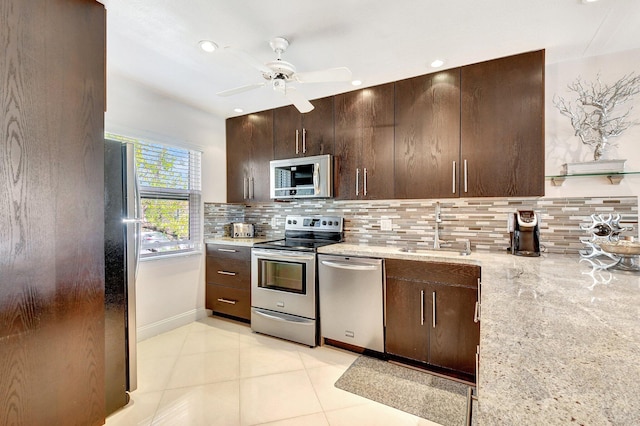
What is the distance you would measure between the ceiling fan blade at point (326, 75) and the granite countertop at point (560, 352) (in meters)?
1.38

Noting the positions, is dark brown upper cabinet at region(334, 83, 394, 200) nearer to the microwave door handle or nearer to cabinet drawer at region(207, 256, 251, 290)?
the microwave door handle

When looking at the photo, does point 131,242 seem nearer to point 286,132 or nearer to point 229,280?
point 229,280

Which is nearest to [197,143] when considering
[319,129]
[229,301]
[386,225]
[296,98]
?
[319,129]

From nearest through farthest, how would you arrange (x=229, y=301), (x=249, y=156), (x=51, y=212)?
(x=51, y=212), (x=229, y=301), (x=249, y=156)

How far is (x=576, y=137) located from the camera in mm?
2092

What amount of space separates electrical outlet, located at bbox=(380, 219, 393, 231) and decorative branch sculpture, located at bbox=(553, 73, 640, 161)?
1574mm

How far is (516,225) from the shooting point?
212 centimetres

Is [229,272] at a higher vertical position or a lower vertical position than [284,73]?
lower

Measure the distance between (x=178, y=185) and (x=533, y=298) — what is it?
3.12m

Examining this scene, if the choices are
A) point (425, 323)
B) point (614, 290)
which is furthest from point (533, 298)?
point (425, 323)

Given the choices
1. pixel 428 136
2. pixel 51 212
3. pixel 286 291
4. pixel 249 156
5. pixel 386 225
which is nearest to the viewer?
pixel 51 212

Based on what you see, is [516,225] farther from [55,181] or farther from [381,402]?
[55,181]

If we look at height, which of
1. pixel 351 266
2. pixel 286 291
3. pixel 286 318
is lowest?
pixel 286 318

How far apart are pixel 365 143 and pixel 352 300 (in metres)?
1.43
